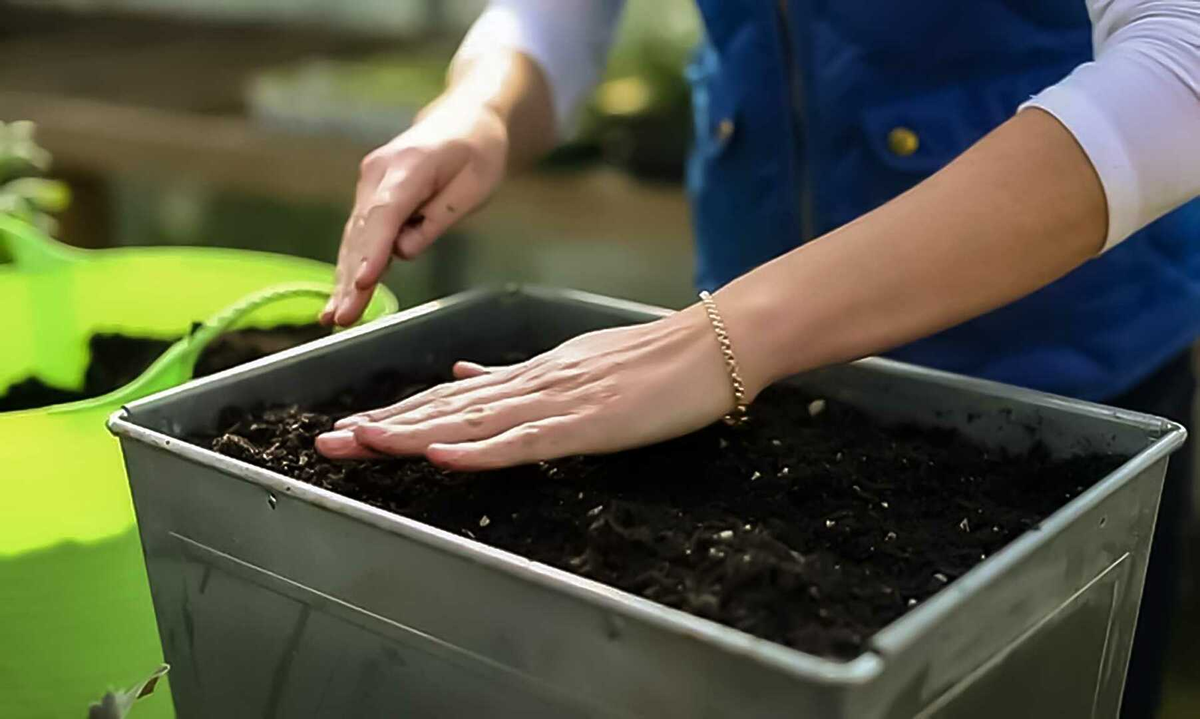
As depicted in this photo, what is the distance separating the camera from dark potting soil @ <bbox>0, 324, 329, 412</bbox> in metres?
0.90

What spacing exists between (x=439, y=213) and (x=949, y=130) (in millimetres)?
345

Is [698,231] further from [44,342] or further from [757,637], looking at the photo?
[757,637]

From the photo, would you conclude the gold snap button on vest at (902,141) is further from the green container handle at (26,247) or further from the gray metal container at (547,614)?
the green container handle at (26,247)

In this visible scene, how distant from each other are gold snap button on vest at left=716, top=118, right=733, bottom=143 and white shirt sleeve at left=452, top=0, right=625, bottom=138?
0.14 metres

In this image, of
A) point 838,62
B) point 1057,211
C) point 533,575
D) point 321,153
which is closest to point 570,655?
point 533,575

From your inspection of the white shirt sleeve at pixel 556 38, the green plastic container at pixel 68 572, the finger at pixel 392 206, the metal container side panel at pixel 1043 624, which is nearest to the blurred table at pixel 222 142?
the white shirt sleeve at pixel 556 38

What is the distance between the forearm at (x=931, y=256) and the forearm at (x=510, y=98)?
14.6 inches

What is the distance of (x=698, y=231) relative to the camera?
42.7 inches

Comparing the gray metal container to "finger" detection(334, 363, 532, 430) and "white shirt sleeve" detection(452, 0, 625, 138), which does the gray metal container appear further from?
"white shirt sleeve" detection(452, 0, 625, 138)

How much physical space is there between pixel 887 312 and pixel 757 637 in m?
0.21

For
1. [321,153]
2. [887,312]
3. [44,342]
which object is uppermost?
[887,312]

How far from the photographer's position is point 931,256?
0.63m

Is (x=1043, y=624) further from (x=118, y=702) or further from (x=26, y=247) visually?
(x=26, y=247)

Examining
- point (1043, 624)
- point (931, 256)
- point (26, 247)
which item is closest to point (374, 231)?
point (26, 247)
